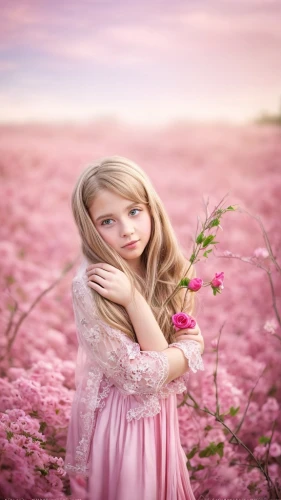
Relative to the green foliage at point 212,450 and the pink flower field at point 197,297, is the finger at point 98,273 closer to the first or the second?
the pink flower field at point 197,297

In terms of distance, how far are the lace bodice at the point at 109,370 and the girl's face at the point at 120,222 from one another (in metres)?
0.16

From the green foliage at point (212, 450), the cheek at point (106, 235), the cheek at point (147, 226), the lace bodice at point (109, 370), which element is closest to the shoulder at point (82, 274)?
the lace bodice at point (109, 370)

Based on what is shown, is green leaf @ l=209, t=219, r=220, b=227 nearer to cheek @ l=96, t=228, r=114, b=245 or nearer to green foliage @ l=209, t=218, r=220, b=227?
green foliage @ l=209, t=218, r=220, b=227

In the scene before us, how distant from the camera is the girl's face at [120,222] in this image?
4.58ft

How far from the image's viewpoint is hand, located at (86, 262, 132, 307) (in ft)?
4.35

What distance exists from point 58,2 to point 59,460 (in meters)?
3.12

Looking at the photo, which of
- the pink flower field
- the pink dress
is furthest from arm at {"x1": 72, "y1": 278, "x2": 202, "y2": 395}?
the pink flower field

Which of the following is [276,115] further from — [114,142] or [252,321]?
[252,321]

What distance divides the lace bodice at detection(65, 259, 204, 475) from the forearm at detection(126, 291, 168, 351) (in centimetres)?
3

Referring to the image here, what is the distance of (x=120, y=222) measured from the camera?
55.2 inches

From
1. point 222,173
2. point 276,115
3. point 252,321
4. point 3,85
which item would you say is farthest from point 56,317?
point 276,115

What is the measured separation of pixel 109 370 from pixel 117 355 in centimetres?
7

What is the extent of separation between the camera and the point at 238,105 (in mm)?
4527

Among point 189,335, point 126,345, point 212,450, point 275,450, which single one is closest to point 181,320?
point 189,335
